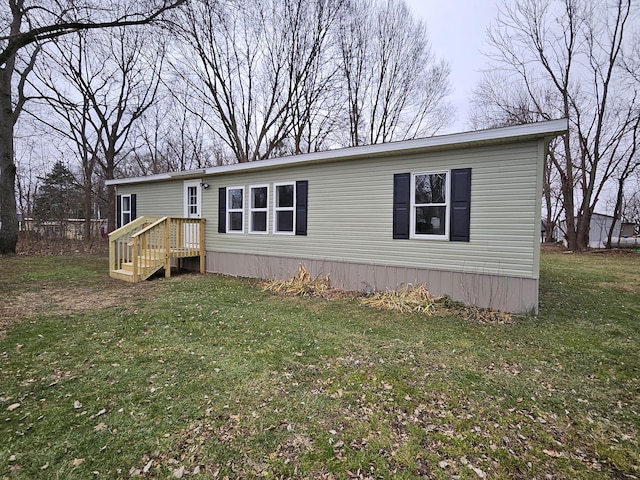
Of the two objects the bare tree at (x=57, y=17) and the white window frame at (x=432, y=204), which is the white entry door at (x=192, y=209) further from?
the white window frame at (x=432, y=204)

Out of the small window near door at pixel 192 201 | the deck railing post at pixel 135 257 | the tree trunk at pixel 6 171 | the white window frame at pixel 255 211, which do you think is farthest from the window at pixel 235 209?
the tree trunk at pixel 6 171

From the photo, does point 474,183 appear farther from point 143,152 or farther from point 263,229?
point 143,152

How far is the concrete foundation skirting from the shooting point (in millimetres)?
5438

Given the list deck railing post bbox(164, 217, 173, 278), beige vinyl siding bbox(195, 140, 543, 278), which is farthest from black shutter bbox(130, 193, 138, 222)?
deck railing post bbox(164, 217, 173, 278)

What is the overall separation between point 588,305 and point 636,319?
2.77 ft

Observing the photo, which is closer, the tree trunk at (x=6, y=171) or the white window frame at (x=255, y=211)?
the white window frame at (x=255, y=211)

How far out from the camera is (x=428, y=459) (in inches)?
83.3

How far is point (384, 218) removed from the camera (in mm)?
6645

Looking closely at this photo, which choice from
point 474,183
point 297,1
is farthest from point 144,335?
point 297,1

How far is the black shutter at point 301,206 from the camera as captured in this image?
7.71 metres

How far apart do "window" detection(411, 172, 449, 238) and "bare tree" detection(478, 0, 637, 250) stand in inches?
629

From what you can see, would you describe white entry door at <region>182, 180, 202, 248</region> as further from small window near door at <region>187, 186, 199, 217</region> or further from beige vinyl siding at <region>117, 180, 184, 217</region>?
beige vinyl siding at <region>117, 180, 184, 217</region>

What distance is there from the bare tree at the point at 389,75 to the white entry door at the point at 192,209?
10.0 m

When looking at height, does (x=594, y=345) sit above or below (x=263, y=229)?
below
